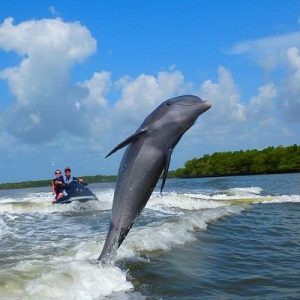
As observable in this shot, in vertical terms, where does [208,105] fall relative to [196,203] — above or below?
above

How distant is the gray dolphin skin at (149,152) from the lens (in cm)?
527

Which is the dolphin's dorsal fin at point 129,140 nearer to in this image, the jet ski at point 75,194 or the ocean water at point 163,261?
the ocean water at point 163,261

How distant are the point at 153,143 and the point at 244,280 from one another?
11.2 feet

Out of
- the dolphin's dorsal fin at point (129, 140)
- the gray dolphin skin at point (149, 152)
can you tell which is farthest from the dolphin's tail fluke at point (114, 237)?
the dolphin's dorsal fin at point (129, 140)

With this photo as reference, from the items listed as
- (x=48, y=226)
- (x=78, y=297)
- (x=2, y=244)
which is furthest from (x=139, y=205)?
(x=48, y=226)

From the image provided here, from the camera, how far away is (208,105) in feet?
16.8

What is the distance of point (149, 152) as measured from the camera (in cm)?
543

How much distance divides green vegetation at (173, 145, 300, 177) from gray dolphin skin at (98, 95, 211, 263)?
87.0 m

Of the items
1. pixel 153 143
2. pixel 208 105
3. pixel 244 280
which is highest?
pixel 208 105

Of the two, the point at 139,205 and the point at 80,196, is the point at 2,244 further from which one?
the point at 80,196

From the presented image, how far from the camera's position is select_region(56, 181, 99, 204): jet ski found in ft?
74.5

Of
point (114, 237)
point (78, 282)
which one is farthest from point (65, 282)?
point (114, 237)

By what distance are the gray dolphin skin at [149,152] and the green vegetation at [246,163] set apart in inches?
3426

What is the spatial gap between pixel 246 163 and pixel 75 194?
75.9 meters
